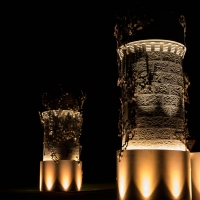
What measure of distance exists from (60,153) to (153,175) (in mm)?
9410

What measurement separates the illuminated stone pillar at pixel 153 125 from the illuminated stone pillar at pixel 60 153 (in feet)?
26.8

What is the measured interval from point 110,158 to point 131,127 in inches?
1013

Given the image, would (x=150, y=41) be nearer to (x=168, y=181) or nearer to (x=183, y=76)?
(x=183, y=76)

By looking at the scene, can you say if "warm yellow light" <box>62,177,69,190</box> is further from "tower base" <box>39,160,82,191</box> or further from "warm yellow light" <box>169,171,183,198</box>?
"warm yellow light" <box>169,171,183,198</box>

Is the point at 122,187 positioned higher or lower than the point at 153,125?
lower

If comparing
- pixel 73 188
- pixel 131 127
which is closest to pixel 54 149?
pixel 73 188

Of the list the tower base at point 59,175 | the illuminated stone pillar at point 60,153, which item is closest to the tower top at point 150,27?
the illuminated stone pillar at point 60,153

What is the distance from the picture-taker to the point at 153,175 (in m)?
10.5

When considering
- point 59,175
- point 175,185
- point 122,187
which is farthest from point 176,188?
point 59,175

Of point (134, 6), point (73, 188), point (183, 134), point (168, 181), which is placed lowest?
point (73, 188)

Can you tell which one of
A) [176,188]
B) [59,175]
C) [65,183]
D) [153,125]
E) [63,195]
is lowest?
[63,195]

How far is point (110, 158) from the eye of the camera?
119 feet

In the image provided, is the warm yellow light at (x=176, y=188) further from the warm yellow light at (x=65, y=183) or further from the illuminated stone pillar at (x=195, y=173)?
the warm yellow light at (x=65, y=183)

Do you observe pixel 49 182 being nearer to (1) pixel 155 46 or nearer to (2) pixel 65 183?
(2) pixel 65 183
